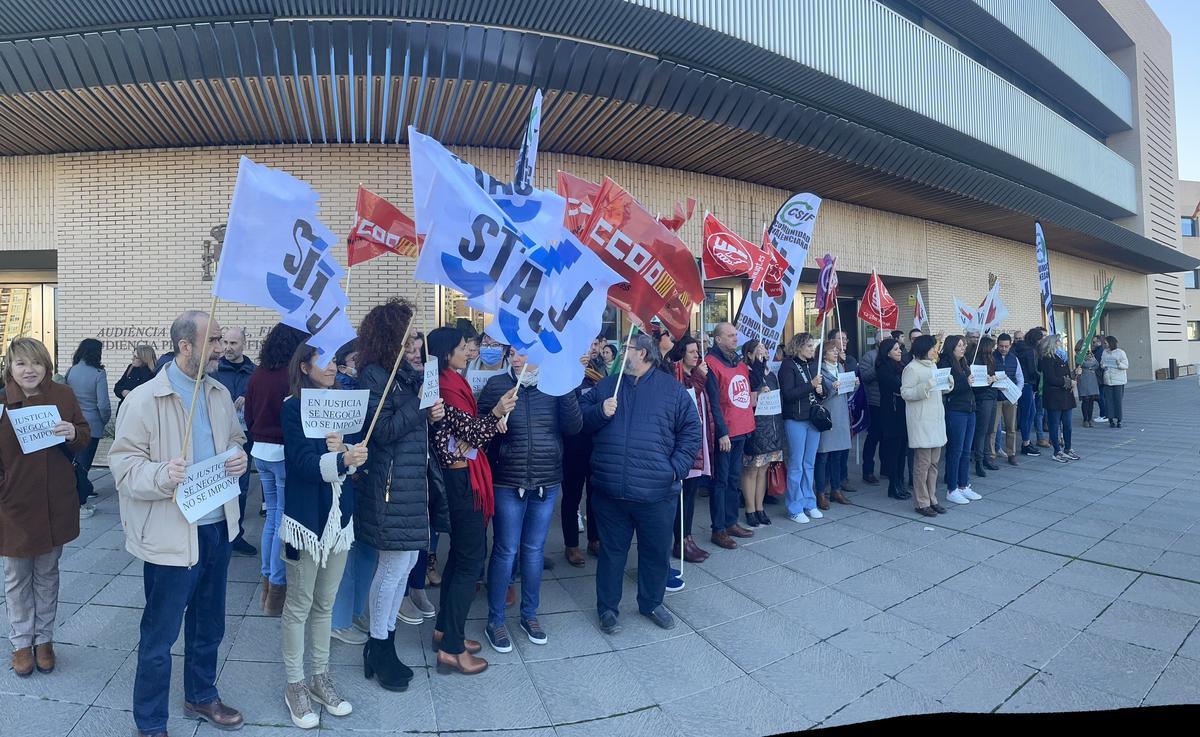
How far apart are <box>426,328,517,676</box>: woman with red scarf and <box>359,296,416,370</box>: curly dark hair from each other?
0.29 metres

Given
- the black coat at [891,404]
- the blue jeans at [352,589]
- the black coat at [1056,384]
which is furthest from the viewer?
the black coat at [1056,384]

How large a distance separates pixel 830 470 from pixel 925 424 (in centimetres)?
122

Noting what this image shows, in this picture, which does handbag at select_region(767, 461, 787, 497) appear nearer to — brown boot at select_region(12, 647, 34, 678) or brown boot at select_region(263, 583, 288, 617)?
brown boot at select_region(263, 583, 288, 617)

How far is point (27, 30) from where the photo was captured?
732 centimetres

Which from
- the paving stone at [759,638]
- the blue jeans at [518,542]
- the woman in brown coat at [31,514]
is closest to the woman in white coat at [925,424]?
the paving stone at [759,638]

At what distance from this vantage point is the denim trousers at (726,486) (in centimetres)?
597

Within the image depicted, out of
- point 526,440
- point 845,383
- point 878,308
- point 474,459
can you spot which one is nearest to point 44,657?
point 474,459

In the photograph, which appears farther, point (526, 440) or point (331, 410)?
point (526, 440)

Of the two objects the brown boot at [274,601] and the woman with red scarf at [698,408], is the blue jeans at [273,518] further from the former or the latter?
the woman with red scarf at [698,408]

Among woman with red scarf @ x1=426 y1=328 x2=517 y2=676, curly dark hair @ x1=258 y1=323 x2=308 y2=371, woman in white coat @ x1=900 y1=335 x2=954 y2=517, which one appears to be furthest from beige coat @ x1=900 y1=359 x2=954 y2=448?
curly dark hair @ x1=258 y1=323 x2=308 y2=371

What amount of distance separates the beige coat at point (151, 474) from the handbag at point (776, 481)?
232 inches

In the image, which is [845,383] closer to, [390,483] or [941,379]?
[941,379]

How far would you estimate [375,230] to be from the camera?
226 inches

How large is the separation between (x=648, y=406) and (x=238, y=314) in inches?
305
